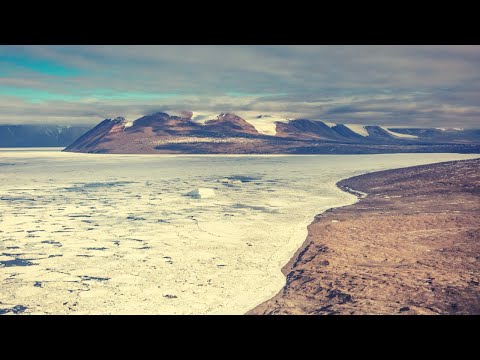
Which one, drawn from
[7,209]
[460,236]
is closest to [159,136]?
[7,209]

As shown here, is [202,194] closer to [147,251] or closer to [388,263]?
[147,251]

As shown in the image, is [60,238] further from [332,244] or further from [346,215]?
[346,215]

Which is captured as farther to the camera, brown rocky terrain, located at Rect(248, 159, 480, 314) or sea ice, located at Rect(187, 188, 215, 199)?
sea ice, located at Rect(187, 188, 215, 199)

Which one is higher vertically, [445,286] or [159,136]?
[159,136]

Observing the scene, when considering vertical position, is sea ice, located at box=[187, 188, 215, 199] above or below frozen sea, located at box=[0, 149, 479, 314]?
above

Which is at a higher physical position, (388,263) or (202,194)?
(202,194)

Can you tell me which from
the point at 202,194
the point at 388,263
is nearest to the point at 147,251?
the point at 388,263

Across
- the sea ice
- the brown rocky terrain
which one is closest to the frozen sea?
the sea ice

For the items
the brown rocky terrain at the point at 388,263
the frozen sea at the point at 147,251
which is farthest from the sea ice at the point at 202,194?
the brown rocky terrain at the point at 388,263

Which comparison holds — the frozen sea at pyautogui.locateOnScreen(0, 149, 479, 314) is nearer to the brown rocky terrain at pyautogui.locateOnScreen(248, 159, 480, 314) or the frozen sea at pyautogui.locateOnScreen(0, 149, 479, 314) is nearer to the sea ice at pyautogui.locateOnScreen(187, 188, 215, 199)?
the sea ice at pyautogui.locateOnScreen(187, 188, 215, 199)
